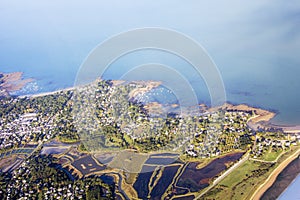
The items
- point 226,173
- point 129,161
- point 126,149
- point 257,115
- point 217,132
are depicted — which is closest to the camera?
point 226,173

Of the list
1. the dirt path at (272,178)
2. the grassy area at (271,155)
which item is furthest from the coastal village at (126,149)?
the dirt path at (272,178)

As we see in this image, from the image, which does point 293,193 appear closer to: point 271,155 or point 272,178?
point 272,178

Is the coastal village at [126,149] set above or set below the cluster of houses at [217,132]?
below

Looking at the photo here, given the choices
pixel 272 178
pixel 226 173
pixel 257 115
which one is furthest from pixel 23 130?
pixel 272 178

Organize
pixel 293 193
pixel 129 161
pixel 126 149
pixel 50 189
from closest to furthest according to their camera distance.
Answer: pixel 293 193, pixel 50 189, pixel 129 161, pixel 126 149

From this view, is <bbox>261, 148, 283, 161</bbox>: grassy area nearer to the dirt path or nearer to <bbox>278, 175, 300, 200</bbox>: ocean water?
the dirt path

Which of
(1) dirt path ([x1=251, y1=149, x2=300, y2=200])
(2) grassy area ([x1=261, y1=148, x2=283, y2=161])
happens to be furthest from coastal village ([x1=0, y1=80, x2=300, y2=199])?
(1) dirt path ([x1=251, y1=149, x2=300, y2=200])

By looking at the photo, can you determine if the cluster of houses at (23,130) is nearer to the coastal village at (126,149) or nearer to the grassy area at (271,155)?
the coastal village at (126,149)
